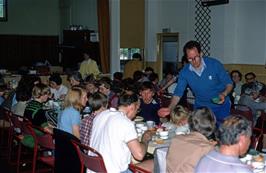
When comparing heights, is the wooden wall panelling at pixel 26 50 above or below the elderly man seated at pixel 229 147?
above

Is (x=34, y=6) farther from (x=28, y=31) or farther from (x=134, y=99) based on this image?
(x=134, y=99)

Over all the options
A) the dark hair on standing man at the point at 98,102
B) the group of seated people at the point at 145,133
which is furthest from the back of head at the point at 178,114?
the dark hair on standing man at the point at 98,102

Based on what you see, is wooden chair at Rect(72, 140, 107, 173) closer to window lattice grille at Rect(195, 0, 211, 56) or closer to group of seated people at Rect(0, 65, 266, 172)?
group of seated people at Rect(0, 65, 266, 172)

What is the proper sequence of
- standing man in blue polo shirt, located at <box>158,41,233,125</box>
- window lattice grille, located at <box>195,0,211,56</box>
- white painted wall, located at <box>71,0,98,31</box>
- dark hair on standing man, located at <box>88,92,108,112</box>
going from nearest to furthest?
dark hair on standing man, located at <box>88,92,108,112</box> → standing man in blue polo shirt, located at <box>158,41,233,125</box> → window lattice grille, located at <box>195,0,211,56</box> → white painted wall, located at <box>71,0,98,31</box>

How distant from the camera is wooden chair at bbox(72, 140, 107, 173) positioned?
9.43 ft

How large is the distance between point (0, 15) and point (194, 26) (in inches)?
305

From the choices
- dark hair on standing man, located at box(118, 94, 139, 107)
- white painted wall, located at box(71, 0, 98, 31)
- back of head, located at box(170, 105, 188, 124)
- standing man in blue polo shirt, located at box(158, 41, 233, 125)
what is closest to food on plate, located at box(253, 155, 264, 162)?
dark hair on standing man, located at box(118, 94, 139, 107)

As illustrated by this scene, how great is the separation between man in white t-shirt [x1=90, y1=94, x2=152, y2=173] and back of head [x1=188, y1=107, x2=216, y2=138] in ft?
1.46

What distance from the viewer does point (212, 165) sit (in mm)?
2195

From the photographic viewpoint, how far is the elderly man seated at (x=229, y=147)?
7.11 ft

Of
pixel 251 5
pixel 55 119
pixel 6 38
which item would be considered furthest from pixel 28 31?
pixel 55 119

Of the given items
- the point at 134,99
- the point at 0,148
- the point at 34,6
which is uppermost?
the point at 34,6

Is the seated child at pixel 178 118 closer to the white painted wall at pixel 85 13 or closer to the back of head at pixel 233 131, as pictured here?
the back of head at pixel 233 131

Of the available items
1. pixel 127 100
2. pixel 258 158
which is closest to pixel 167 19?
pixel 127 100
